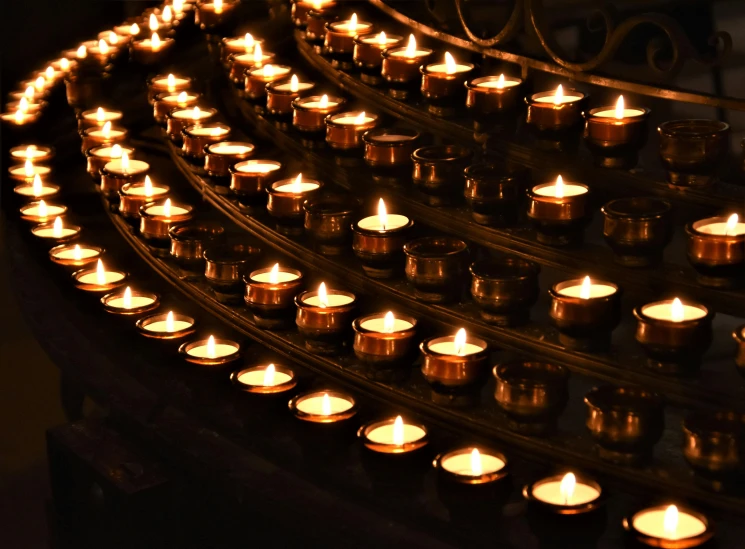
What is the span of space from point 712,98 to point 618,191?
1.07 ft

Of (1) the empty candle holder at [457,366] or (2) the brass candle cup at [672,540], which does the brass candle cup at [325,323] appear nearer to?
(1) the empty candle holder at [457,366]

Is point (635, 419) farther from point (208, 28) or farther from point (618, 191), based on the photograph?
point (208, 28)

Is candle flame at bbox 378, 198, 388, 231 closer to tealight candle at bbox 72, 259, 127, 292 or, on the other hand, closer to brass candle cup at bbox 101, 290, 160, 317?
brass candle cup at bbox 101, 290, 160, 317

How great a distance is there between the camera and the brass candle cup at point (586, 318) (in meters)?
1.63

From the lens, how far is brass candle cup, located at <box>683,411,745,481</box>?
1479 mm

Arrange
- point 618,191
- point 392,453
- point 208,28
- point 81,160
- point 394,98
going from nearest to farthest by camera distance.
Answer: point 392,453, point 618,191, point 394,98, point 208,28, point 81,160

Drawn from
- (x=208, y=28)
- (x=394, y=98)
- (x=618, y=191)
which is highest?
(x=208, y=28)

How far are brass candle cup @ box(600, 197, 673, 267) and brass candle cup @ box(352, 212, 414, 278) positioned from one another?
1.21 ft

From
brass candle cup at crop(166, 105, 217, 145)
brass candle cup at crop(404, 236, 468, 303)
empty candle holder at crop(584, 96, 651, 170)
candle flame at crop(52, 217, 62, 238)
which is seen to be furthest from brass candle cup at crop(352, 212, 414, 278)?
candle flame at crop(52, 217, 62, 238)

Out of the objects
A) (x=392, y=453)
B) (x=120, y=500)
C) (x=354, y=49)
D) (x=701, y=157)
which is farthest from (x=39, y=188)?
(x=701, y=157)

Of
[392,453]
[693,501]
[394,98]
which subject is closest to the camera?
[693,501]

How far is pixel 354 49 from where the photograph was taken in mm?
2320

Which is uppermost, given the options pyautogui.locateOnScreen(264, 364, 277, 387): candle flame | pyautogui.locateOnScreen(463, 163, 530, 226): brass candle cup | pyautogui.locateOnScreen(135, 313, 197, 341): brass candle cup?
pyautogui.locateOnScreen(463, 163, 530, 226): brass candle cup

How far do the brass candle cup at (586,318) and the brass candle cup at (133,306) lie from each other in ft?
2.92
